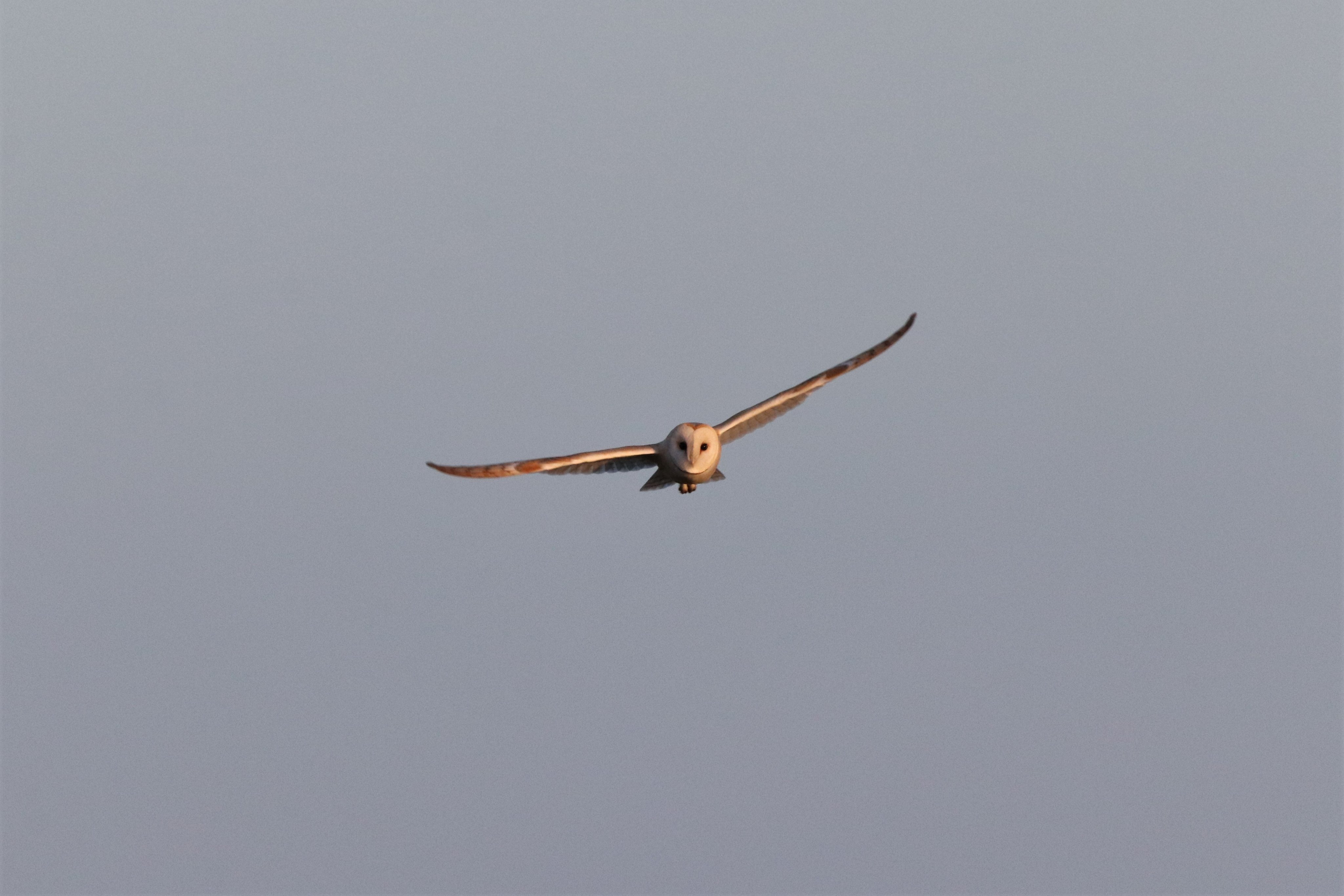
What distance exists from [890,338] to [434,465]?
61.8ft

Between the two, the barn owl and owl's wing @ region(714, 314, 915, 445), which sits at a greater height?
owl's wing @ region(714, 314, 915, 445)

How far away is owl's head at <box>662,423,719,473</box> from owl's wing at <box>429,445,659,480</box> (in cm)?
94

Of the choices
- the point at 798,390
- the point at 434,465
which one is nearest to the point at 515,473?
the point at 434,465

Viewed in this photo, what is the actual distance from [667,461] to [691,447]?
47.6 inches

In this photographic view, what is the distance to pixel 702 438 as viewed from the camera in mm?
74000

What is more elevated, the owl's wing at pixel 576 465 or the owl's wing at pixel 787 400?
the owl's wing at pixel 787 400

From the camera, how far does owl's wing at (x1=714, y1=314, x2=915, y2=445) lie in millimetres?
77375

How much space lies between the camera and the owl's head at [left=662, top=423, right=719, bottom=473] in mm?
73688

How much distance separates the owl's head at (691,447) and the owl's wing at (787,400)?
165cm

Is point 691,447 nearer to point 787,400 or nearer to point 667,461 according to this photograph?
point 667,461

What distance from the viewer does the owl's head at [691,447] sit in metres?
73.7

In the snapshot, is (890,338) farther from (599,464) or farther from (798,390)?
(599,464)

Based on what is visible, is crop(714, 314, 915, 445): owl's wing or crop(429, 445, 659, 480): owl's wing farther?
crop(714, 314, 915, 445): owl's wing

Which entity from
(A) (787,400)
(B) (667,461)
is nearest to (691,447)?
(B) (667,461)
